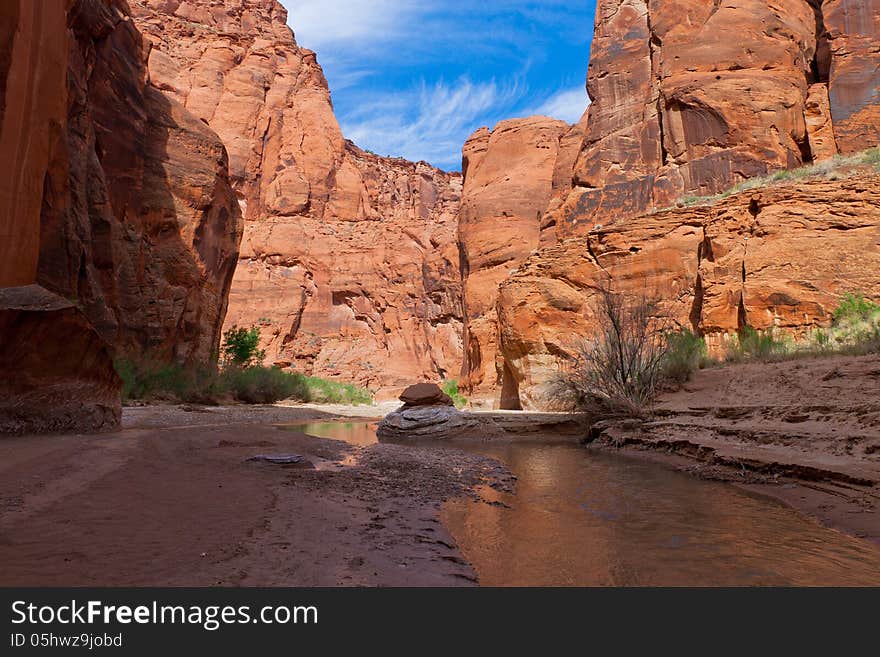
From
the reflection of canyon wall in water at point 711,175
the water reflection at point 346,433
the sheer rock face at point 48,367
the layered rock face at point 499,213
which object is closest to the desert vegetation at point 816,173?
the reflection of canyon wall in water at point 711,175

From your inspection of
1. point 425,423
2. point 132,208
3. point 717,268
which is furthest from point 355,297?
point 425,423

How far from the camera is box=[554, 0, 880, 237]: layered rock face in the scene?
23016 millimetres

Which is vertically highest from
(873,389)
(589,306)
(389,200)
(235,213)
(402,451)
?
(389,200)

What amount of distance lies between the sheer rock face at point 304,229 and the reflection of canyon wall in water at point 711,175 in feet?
85.5

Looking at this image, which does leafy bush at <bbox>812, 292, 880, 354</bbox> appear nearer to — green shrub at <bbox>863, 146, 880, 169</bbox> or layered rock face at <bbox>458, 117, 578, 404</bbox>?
green shrub at <bbox>863, 146, 880, 169</bbox>

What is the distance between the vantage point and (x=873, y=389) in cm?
729

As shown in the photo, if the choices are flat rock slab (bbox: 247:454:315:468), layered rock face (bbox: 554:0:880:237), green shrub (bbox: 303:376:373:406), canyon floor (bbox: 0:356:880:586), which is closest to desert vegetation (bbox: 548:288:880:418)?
canyon floor (bbox: 0:356:880:586)

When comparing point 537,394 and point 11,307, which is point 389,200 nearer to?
point 537,394

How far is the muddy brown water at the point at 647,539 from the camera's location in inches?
125

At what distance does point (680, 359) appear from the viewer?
12.3m

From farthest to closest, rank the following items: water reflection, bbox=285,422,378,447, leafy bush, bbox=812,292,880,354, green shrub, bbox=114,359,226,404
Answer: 1. green shrub, bbox=114,359,226,404
2. water reflection, bbox=285,422,378,447
3. leafy bush, bbox=812,292,880,354

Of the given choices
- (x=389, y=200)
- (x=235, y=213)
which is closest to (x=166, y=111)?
(x=235, y=213)

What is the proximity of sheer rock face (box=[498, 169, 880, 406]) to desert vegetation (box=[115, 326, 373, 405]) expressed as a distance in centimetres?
1269

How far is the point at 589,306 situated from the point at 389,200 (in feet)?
215
